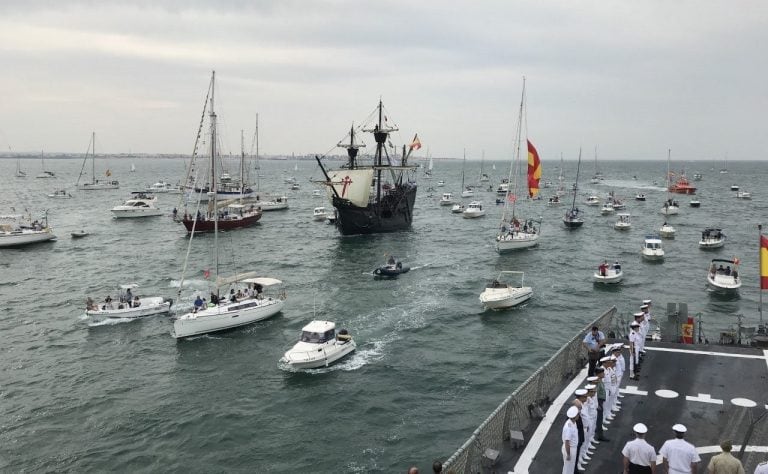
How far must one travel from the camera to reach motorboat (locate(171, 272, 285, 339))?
A: 35906 millimetres

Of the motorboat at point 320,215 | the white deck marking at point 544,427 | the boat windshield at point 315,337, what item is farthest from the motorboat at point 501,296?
the motorboat at point 320,215

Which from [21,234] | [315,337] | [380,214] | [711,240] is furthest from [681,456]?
[21,234]

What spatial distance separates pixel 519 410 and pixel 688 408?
585 centimetres

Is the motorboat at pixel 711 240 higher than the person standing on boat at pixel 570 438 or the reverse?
the reverse

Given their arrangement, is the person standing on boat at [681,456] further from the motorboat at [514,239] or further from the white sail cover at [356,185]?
the white sail cover at [356,185]

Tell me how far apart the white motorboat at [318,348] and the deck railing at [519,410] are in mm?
14852

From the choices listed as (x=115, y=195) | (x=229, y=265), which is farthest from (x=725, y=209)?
(x=115, y=195)

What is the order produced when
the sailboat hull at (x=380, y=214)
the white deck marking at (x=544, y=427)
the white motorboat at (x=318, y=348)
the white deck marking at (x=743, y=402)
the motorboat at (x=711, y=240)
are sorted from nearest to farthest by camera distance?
the white deck marking at (x=544, y=427) → the white deck marking at (x=743, y=402) → the white motorboat at (x=318, y=348) → the motorboat at (x=711, y=240) → the sailboat hull at (x=380, y=214)

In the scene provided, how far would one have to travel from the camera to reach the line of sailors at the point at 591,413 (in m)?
12.9

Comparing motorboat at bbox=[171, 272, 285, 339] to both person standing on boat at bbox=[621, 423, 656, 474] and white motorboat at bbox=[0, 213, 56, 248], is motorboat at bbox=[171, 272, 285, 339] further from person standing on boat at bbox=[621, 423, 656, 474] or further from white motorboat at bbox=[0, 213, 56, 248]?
white motorboat at bbox=[0, 213, 56, 248]

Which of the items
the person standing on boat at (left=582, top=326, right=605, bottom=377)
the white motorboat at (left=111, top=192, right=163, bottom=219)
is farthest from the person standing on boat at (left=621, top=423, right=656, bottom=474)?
the white motorboat at (left=111, top=192, right=163, bottom=219)

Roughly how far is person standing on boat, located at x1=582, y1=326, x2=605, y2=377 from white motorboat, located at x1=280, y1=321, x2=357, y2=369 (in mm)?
15040

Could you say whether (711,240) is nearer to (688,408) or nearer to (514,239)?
(514,239)

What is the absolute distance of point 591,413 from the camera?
14.6m
